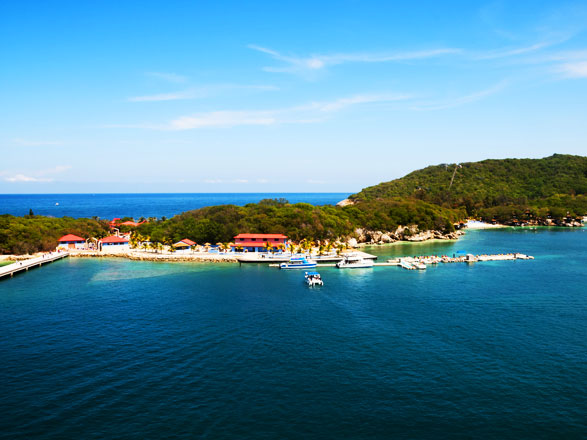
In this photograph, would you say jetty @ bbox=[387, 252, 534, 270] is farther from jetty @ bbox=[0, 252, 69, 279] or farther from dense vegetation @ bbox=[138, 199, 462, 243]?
jetty @ bbox=[0, 252, 69, 279]

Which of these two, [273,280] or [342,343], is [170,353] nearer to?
[342,343]

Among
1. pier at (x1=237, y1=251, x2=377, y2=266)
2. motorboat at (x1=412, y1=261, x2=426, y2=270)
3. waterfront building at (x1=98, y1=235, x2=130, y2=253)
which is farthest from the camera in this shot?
waterfront building at (x1=98, y1=235, x2=130, y2=253)

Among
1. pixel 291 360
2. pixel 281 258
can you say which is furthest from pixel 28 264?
pixel 291 360

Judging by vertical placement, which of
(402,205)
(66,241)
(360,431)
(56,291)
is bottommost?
(360,431)

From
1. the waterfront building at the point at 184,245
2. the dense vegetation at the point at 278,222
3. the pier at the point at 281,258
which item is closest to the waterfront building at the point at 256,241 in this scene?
the dense vegetation at the point at 278,222

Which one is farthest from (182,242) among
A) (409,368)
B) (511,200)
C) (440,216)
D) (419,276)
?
(511,200)

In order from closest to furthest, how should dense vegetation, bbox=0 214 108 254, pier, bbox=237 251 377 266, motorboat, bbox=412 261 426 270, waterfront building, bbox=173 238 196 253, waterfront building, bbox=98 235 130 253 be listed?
motorboat, bbox=412 261 426 270 < pier, bbox=237 251 377 266 < dense vegetation, bbox=0 214 108 254 < waterfront building, bbox=173 238 196 253 < waterfront building, bbox=98 235 130 253

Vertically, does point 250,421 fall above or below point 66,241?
below

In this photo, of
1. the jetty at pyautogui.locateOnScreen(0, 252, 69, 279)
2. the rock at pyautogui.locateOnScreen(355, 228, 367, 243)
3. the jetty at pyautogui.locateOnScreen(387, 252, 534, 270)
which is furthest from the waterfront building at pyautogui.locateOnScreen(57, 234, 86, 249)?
the jetty at pyautogui.locateOnScreen(387, 252, 534, 270)
